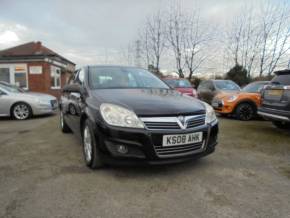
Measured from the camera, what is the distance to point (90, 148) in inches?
126

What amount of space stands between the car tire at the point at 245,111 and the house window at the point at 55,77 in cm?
1274

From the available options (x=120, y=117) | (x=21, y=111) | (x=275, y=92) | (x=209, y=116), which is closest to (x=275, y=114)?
(x=275, y=92)

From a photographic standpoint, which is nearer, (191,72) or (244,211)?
(244,211)

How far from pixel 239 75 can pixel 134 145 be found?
77.8 ft

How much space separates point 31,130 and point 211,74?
24412 mm

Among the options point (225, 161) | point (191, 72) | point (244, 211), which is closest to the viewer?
point (244, 211)

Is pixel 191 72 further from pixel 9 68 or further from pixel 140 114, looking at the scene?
pixel 140 114

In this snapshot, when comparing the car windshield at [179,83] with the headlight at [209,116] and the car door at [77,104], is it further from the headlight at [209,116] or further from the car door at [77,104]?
the headlight at [209,116]

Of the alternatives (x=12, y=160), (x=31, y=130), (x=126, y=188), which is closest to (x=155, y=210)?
(x=126, y=188)

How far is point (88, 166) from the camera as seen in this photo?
3.29 m

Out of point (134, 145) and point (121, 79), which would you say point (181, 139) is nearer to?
point (134, 145)

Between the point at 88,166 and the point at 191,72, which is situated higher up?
the point at 191,72

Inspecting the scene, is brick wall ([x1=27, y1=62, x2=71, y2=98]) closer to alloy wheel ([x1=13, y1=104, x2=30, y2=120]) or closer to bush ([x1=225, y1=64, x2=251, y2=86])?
alloy wheel ([x1=13, y1=104, x2=30, y2=120])

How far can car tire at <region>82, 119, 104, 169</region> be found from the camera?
3006 mm
